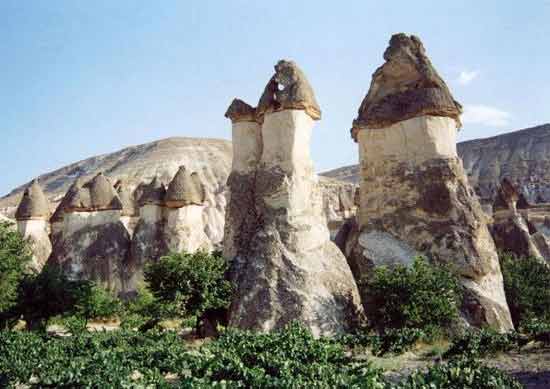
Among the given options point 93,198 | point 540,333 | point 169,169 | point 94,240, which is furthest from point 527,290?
point 169,169

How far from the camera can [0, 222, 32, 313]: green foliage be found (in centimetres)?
1281

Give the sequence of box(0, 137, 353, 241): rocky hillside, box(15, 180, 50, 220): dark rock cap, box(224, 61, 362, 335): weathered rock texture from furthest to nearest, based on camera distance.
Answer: box(0, 137, 353, 241): rocky hillside → box(15, 180, 50, 220): dark rock cap → box(224, 61, 362, 335): weathered rock texture

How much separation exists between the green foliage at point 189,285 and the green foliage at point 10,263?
3.21 meters

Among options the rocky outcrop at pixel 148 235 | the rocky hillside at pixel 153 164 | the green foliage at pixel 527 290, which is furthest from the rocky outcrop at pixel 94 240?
the rocky hillside at pixel 153 164

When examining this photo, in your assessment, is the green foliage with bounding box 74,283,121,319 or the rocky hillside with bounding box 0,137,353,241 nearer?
the green foliage with bounding box 74,283,121,319

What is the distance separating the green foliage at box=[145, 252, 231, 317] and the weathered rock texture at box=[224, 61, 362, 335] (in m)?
0.50

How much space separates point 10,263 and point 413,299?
9732 millimetres

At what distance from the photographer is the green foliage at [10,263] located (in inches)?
504

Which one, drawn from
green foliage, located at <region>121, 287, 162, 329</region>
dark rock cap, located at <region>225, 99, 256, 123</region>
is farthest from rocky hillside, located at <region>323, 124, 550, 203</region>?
green foliage, located at <region>121, 287, 162, 329</region>

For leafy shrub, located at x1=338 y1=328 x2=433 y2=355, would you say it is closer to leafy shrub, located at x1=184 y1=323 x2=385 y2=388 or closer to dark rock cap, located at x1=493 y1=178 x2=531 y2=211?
leafy shrub, located at x1=184 y1=323 x2=385 y2=388

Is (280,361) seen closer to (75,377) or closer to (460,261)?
(75,377)

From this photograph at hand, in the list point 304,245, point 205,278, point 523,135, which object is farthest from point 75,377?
point 523,135

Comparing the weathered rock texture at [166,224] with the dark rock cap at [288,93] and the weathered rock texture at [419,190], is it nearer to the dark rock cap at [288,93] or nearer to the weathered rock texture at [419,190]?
the dark rock cap at [288,93]

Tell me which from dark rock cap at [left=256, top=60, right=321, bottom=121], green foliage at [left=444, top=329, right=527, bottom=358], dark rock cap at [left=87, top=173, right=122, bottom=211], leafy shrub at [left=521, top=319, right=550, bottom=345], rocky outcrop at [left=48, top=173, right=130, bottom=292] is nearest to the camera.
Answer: green foliage at [left=444, top=329, right=527, bottom=358]
